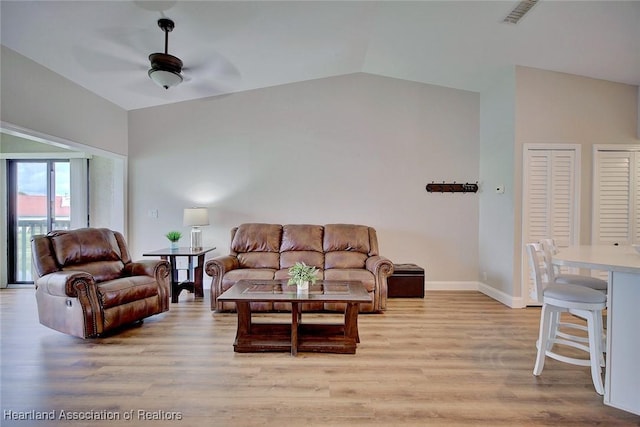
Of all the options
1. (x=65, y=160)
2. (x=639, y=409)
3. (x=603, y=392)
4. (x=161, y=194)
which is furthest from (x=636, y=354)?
(x=65, y=160)

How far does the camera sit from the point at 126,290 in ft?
10.5

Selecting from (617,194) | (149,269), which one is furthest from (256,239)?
(617,194)

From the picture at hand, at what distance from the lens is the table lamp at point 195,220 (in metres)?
4.41

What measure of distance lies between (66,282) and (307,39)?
360 centimetres

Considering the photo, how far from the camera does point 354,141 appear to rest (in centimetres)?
498

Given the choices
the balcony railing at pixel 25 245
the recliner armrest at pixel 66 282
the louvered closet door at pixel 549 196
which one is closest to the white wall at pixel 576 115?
the louvered closet door at pixel 549 196

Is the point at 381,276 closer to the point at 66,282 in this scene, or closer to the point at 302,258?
the point at 302,258

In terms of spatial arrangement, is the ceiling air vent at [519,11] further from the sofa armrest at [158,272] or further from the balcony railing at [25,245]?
the balcony railing at [25,245]

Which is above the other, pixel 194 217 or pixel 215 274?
pixel 194 217

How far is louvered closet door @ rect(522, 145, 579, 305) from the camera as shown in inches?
159

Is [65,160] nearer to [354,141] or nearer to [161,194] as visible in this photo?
[161,194]

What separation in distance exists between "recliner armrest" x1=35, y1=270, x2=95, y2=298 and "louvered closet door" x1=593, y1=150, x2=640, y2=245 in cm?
585

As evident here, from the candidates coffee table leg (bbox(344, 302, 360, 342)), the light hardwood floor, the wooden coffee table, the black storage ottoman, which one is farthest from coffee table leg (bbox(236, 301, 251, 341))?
the black storage ottoman

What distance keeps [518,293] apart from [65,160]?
712 centimetres
